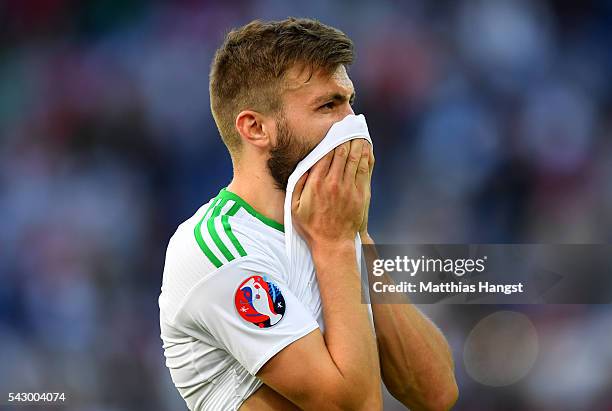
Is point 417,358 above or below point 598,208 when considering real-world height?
below

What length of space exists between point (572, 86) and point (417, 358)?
14.6ft

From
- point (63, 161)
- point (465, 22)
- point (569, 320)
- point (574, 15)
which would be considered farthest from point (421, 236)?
point (63, 161)

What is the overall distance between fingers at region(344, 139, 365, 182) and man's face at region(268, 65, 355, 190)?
0.09 meters

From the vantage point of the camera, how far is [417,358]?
258 cm

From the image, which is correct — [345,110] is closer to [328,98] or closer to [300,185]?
[328,98]

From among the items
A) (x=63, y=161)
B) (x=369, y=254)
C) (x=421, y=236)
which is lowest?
(x=369, y=254)

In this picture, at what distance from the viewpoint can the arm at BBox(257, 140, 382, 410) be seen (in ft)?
7.18

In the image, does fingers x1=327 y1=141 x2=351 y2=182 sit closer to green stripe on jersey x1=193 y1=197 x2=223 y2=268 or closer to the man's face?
the man's face

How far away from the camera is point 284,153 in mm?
2484

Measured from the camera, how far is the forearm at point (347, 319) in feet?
7.22

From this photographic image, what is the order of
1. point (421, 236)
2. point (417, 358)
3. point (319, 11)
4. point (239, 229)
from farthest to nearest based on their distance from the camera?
1. point (319, 11)
2. point (421, 236)
3. point (417, 358)
4. point (239, 229)

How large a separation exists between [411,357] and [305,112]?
822 mm

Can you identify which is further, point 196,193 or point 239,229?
point 196,193

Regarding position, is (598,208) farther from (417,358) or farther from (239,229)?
(239,229)
